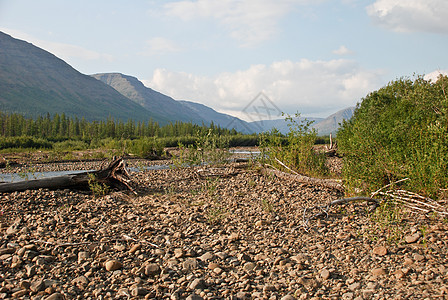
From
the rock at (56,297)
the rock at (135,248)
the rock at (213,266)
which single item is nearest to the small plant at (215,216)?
the rock at (135,248)

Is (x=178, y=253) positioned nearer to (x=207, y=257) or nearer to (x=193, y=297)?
(x=207, y=257)

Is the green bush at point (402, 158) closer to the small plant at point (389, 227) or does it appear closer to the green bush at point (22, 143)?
the small plant at point (389, 227)

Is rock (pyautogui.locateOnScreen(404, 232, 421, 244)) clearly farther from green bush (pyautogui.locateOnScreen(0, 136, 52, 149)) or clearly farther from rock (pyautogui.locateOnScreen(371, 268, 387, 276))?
green bush (pyautogui.locateOnScreen(0, 136, 52, 149))

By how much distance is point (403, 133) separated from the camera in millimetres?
10008

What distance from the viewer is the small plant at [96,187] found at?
35.2 feet

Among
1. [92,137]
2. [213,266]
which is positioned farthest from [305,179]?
[92,137]

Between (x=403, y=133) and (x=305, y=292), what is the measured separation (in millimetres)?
7676

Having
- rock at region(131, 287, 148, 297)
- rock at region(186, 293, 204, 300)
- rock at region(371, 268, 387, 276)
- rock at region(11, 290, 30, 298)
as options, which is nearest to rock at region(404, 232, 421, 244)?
rock at region(371, 268, 387, 276)

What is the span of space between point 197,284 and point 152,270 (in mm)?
920

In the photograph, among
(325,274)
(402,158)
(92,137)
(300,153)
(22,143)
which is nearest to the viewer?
(325,274)

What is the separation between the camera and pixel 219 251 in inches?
235

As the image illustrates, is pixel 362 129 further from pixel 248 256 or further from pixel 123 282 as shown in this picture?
pixel 123 282

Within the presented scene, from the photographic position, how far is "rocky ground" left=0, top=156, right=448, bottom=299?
4.53 metres

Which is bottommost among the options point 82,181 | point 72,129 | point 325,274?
point 325,274
